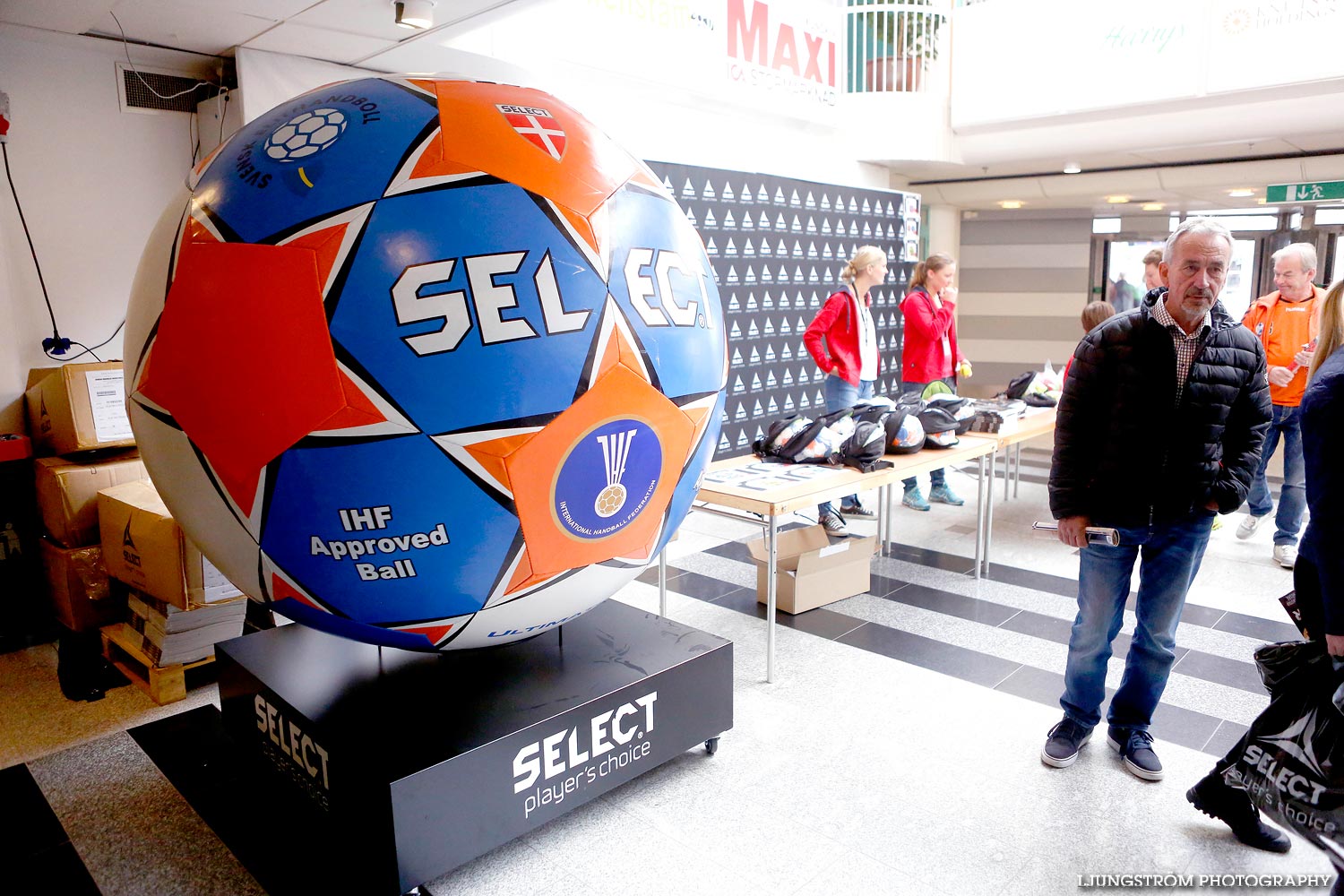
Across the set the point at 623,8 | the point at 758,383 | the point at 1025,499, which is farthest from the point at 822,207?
the point at 1025,499

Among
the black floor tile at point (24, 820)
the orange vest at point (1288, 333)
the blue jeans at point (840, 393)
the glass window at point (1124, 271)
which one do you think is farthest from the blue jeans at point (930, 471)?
the glass window at point (1124, 271)

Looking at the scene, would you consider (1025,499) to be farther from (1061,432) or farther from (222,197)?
(222,197)

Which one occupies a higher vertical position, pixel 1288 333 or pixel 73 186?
pixel 73 186

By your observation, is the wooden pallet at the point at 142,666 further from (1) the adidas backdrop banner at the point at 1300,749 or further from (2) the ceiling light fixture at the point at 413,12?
(1) the adidas backdrop banner at the point at 1300,749

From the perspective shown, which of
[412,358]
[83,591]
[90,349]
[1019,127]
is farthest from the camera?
[1019,127]

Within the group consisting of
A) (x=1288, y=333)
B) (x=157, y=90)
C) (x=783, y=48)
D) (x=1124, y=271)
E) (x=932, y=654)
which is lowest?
(x=932, y=654)

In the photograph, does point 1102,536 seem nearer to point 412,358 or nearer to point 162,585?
point 412,358

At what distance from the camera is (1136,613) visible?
2520mm

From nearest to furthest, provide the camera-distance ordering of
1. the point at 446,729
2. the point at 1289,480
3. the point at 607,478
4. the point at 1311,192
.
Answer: the point at 607,478 → the point at 446,729 → the point at 1289,480 → the point at 1311,192

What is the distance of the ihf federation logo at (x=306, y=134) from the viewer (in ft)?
5.66

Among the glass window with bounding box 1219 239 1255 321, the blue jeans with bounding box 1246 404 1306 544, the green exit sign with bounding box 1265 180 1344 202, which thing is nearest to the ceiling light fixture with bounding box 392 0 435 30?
the blue jeans with bounding box 1246 404 1306 544

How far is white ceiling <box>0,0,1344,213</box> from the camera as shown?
3.68 meters

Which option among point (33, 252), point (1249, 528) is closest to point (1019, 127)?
point (1249, 528)

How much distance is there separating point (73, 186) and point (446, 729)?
3538 mm
